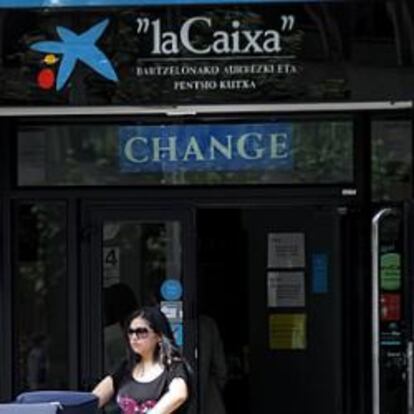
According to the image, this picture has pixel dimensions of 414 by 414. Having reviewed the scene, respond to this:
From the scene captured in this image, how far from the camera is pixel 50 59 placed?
8.17 meters

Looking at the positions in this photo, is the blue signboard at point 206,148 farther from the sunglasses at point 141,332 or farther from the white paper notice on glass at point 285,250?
the sunglasses at point 141,332

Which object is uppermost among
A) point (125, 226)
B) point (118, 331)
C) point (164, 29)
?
point (164, 29)

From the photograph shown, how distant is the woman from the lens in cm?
602

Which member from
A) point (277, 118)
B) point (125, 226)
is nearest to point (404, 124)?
point (277, 118)

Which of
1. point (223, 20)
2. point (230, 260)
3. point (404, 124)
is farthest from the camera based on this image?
point (230, 260)

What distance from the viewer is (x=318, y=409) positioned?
31.6 ft

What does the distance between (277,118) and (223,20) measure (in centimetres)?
111

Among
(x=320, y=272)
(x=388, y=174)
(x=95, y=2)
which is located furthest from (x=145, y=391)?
(x=388, y=174)

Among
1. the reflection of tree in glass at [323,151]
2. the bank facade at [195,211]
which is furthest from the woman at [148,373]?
the reflection of tree in glass at [323,151]

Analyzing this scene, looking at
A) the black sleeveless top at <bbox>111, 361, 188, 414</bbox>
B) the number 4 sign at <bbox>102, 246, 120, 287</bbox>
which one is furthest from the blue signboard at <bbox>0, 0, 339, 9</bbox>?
the black sleeveless top at <bbox>111, 361, 188, 414</bbox>

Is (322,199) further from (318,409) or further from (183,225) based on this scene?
(318,409)

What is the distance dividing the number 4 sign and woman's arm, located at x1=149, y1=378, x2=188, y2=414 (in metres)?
2.98

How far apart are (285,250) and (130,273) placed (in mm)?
1225

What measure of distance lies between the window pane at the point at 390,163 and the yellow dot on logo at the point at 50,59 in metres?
2.38
